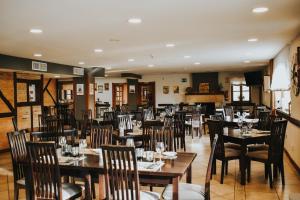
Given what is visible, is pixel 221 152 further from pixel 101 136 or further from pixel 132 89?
pixel 132 89

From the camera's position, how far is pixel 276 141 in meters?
4.61

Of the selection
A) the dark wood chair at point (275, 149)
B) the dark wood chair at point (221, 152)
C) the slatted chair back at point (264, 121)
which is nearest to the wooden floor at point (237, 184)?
the dark wood chair at point (275, 149)

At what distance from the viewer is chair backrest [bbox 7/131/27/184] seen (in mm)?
3629

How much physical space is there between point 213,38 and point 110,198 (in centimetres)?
384

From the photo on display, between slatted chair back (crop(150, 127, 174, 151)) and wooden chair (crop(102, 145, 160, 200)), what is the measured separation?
1.32m

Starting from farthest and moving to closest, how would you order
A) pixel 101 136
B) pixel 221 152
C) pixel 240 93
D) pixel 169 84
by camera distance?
pixel 169 84 < pixel 240 93 < pixel 221 152 < pixel 101 136

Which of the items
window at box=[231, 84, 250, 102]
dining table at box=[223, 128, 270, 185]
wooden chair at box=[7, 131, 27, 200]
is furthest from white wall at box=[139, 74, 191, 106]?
wooden chair at box=[7, 131, 27, 200]

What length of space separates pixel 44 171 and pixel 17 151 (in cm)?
99

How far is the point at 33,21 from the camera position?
13.3 feet

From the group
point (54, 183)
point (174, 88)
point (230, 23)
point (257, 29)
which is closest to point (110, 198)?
point (54, 183)

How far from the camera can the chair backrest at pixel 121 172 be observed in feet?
8.45

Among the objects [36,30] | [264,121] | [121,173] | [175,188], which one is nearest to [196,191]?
[175,188]

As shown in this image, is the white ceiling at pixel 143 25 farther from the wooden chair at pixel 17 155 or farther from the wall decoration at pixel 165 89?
the wall decoration at pixel 165 89

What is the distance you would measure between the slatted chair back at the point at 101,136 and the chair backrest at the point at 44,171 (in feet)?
4.48
